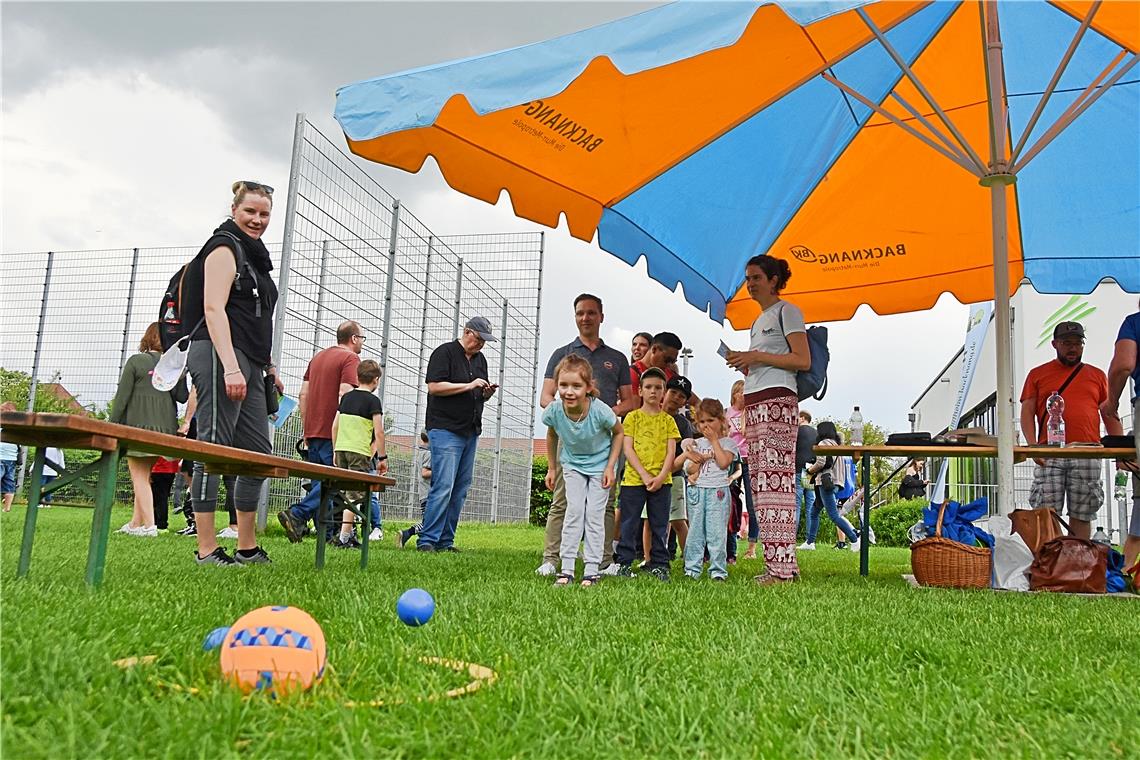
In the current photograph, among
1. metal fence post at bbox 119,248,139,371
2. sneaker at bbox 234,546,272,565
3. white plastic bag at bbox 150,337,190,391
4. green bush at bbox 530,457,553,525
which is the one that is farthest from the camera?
green bush at bbox 530,457,553,525

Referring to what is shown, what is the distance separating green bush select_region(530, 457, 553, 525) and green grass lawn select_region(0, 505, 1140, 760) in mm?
12207

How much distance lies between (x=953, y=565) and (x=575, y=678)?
392 centimetres

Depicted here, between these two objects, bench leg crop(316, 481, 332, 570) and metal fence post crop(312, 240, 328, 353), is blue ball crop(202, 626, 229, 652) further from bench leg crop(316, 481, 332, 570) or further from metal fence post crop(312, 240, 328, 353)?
metal fence post crop(312, 240, 328, 353)

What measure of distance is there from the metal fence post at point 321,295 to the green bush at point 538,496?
7.07 m

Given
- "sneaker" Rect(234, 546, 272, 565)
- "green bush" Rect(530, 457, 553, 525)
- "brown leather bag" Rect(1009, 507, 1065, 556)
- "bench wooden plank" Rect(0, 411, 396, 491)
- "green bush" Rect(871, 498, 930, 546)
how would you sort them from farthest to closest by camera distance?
"green bush" Rect(530, 457, 553, 525), "green bush" Rect(871, 498, 930, 546), "brown leather bag" Rect(1009, 507, 1065, 556), "sneaker" Rect(234, 546, 272, 565), "bench wooden plank" Rect(0, 411, 396, 491)

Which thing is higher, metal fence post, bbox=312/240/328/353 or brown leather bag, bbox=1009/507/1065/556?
metal fence post, bbox=312/240/328/353

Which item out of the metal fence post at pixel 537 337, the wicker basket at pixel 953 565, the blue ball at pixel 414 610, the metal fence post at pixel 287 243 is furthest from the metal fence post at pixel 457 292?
the blue ball at pixel 414 610

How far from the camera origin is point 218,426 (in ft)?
13.5

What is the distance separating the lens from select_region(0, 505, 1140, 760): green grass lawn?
1514 mm

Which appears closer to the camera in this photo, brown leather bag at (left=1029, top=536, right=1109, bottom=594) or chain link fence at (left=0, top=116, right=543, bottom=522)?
brown leather bag at (left=1029, top=536, right=1109, bottom=594)

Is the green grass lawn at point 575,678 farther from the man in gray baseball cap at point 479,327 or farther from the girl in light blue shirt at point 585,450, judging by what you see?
the man in gray baseball cap at point 479,327

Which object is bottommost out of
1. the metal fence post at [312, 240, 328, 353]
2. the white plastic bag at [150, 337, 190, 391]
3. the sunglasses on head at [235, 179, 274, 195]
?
the white plastic bag at [150, 337, 190, 391]

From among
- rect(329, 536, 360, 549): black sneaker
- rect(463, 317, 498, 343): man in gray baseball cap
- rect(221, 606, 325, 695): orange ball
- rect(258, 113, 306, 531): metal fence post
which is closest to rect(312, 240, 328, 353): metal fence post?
rect(258, 113, 306, 531): metal fence post

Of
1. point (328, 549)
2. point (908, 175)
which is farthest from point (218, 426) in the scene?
point (908, 175)
